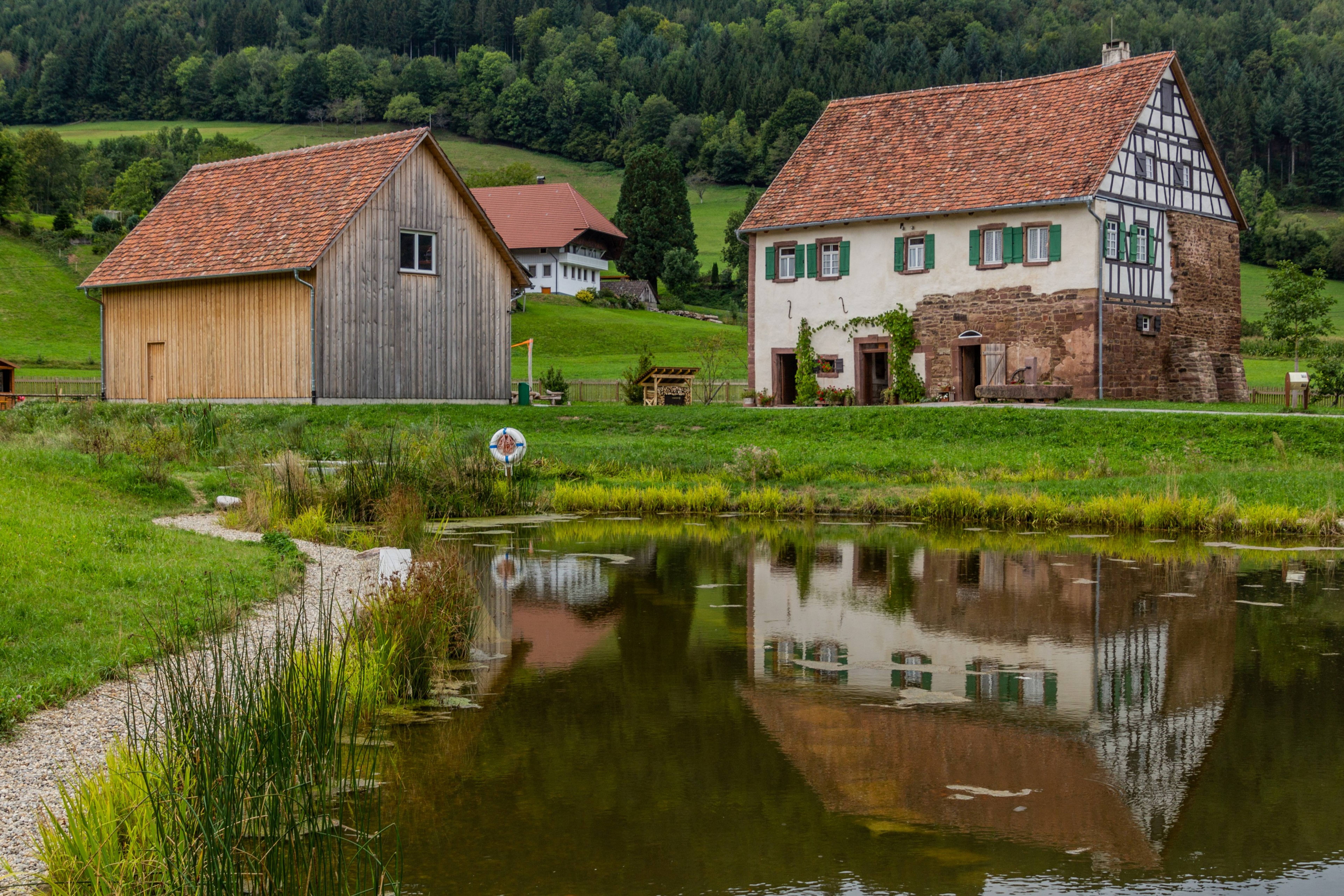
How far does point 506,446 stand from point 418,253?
14993 millimetres

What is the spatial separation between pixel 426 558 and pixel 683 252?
83.2m

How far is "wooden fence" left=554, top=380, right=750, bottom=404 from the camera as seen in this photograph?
43.5m

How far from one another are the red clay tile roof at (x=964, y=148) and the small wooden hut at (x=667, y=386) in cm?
524

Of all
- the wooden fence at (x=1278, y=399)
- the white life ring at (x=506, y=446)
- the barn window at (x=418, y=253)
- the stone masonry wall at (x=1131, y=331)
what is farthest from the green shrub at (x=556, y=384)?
the wooden fence at (x=1278, y=399)

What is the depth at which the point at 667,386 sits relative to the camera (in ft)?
132

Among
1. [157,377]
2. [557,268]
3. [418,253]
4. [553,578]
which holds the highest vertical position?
[557,268]

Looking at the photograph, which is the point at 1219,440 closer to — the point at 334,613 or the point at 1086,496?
the point at 1086,496

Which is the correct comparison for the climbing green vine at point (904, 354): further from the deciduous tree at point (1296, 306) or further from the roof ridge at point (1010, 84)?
the deciduous tree at point (1296, 306)

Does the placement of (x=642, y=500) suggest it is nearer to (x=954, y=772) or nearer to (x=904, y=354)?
Answer: (x=954, y=772)

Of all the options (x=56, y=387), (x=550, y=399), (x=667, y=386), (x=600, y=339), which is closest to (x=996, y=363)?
(x=667, y=386)

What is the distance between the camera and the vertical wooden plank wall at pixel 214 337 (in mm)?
33750

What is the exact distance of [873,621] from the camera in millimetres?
12977

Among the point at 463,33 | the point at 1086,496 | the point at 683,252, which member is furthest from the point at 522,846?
the point at 463,33

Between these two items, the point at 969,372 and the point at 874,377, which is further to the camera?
the point at 874,377
